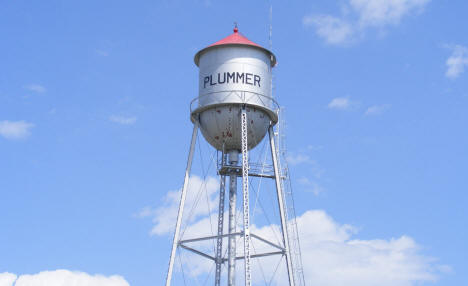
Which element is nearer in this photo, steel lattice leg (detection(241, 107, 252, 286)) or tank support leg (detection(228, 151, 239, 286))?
steel lattice leg (detection(241, 107, 252, 286))

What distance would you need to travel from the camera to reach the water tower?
99.3ft

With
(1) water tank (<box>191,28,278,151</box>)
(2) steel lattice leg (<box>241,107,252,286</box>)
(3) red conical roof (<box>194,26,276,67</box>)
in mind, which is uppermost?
(3) red conical roof (<box>194,26,276,67</box>)

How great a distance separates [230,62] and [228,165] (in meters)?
4.53

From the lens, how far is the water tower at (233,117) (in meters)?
30.3

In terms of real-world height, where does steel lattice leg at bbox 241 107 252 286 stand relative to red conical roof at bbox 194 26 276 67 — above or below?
below

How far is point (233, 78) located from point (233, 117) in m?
1.70

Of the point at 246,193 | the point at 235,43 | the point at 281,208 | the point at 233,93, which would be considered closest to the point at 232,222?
the point at 281,208

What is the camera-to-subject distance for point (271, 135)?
105 ft

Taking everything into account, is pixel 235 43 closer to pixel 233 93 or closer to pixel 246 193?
pixel 233 93

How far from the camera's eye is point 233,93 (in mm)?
30406

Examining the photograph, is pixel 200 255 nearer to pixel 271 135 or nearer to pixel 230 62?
pixel 271 135

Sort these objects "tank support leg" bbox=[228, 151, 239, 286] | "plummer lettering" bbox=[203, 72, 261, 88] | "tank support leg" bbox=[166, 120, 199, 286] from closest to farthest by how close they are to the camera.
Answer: "tank support leg" bbox=[166, 120, 199, 286] < "tank support leg" bbox=[228, 151, 239, 286] < "plummer lettering" bbox=[203, 72, 261, 88]

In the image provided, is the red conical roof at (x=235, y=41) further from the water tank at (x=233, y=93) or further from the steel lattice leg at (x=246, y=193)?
the steel lattice leg at (x=246, y=193)

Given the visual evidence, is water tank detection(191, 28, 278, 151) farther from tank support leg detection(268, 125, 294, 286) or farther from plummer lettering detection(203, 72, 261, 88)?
tank support leg detection(268, 125, 294, 286)
